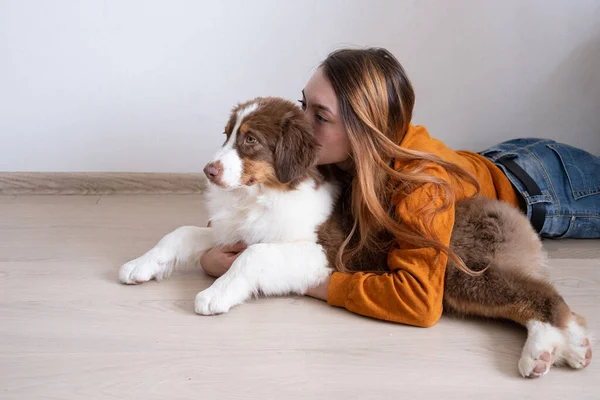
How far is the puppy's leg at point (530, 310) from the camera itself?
64.9 inches

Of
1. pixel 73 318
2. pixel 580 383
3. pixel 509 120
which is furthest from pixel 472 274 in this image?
pixel 509 120

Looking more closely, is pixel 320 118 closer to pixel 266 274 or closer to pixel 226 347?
pixel 266 274

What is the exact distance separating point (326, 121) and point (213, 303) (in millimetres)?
725

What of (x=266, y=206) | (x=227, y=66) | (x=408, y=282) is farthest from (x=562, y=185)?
(x=227, y=66)

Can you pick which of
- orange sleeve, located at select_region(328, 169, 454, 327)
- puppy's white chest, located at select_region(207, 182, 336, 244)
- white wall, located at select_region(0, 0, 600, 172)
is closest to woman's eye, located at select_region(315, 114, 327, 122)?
puppy's white chest, located at select_region(207, 182, 336, 244)

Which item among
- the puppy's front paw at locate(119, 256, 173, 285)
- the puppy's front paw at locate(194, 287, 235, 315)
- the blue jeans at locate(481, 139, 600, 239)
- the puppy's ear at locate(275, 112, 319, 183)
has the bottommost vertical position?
the puppy's front paw at locate(119, 256, 173, 285)

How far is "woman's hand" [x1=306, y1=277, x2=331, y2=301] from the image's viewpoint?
2.00m

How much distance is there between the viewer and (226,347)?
1754 mm

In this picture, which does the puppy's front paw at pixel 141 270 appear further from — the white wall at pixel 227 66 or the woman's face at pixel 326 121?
the white wall at pixel 227 66

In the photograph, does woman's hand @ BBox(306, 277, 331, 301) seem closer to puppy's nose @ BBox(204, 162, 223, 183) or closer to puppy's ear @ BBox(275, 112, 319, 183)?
puppy's ear @ BBox(275, 112, 319, 183)

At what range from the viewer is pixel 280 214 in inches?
78.8

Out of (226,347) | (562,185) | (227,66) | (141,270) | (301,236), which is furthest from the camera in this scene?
(227,66)

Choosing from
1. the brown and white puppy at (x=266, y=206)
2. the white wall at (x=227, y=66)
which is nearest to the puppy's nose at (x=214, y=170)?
the brown and white puppy at (x=266, y=206)

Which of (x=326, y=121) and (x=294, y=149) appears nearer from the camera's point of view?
(x=294, y=149)
